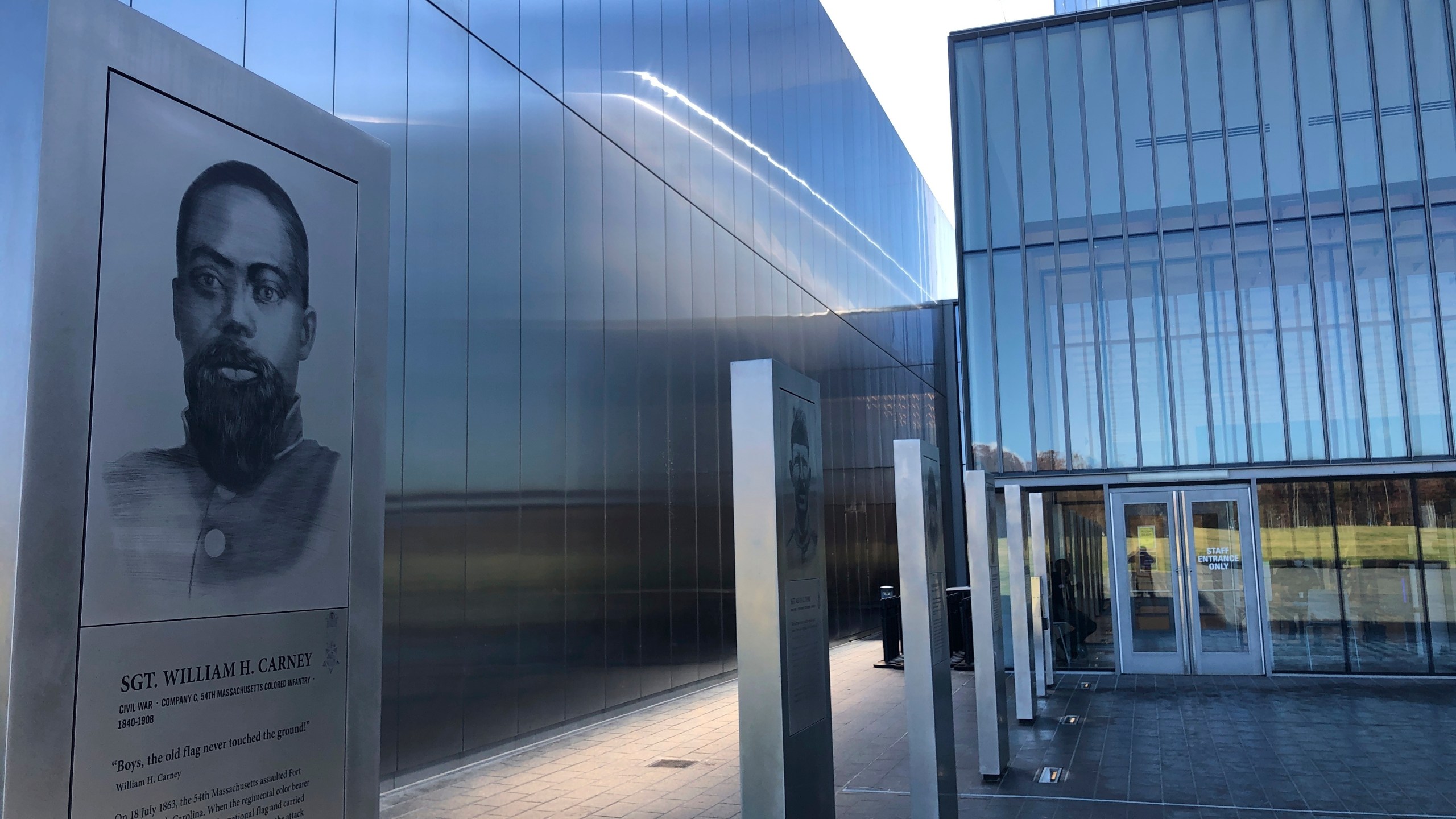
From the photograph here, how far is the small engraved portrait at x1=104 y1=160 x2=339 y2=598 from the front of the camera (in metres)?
2.19

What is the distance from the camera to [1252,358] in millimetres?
16172

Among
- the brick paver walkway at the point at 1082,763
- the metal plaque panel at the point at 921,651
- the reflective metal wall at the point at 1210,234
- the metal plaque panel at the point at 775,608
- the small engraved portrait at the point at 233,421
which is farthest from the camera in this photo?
the reflective metal wall at the point at 1210,234

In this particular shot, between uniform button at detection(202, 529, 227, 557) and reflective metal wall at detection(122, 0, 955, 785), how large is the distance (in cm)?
539

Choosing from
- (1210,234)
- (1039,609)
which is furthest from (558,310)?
(1210,234)

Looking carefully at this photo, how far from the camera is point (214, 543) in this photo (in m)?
2.31

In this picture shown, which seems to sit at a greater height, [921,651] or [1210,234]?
[1210,234]

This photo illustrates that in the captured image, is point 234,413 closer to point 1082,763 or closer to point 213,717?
point 213,717

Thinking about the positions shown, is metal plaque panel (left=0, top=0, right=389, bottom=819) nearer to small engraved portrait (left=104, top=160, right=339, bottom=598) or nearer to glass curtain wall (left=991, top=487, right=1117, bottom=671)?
small engraved portrait (left=104, top=160, right=339, bottom=598)

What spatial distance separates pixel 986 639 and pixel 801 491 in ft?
14.4

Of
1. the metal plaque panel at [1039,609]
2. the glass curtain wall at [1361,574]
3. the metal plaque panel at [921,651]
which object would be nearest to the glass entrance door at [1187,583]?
the glass curtain wall at [1361,574]

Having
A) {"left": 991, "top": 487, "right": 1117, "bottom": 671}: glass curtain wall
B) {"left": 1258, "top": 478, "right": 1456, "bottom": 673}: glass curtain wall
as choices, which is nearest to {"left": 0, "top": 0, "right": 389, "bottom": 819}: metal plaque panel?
{"left": 991, "top": 487, "right": 1117, "bottom": 671}: glass curtain wall

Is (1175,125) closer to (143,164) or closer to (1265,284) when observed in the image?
(1265,284)

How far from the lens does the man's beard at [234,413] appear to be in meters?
2.28

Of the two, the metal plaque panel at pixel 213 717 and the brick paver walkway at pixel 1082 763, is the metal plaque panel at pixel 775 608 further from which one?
the brick paver walkway at pixel 1082 763
